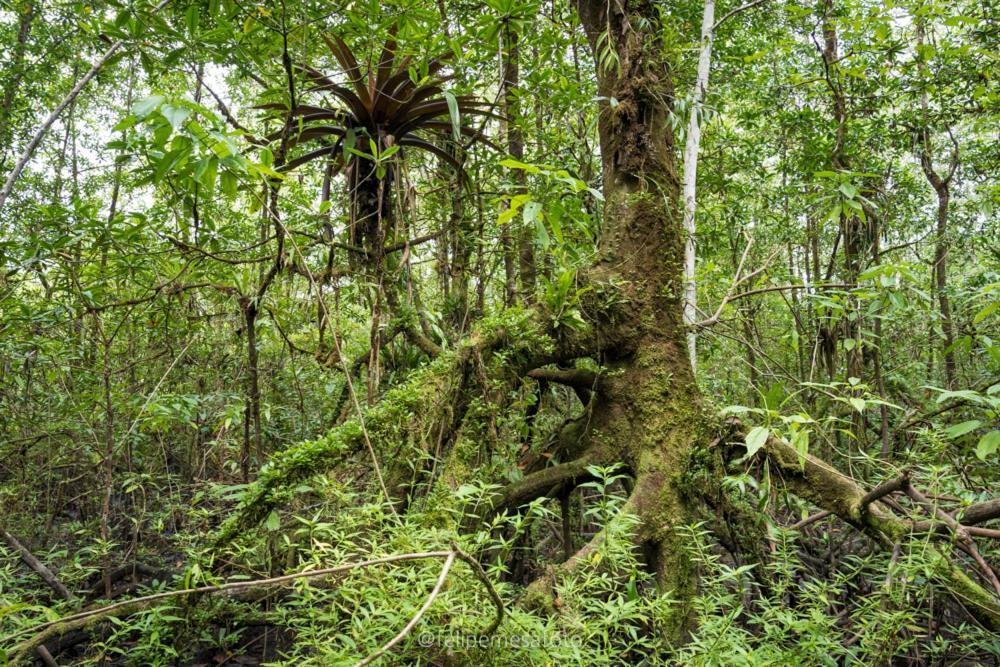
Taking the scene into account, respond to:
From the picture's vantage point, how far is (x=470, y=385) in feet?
8.64

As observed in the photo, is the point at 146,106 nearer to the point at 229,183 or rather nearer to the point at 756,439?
the point at 229,183

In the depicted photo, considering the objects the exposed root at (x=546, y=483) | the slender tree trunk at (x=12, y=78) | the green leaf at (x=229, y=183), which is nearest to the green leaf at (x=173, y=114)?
the green leaf at (x=229, y=183)

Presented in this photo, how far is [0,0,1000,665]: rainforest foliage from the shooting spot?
5.76ft

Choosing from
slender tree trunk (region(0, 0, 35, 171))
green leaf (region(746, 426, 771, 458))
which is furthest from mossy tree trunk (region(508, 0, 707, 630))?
slender tree trunk (region(0, 0, 35, 171))

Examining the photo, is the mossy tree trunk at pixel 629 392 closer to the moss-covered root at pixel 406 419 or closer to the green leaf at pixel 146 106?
the moss-covered root at pixel 406 419

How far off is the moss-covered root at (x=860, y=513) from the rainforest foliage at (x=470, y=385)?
0.04 ft

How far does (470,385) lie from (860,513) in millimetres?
1746

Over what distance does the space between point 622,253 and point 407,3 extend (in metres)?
1.61

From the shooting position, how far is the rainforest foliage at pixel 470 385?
176cm

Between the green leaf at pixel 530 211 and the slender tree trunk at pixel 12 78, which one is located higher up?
the slender tree trunk at pixel 12 78

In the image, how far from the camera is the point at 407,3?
2.59 m

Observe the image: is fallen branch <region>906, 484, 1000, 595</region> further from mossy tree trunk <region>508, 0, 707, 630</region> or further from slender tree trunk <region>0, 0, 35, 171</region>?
slender tree trunk <region>0, 0, 35, 171</region>

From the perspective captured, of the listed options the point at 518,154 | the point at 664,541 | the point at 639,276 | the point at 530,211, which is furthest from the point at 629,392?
the point at 518,154

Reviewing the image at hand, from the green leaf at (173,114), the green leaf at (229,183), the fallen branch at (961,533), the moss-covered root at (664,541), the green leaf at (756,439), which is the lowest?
the moss-covered root at (664,541)
